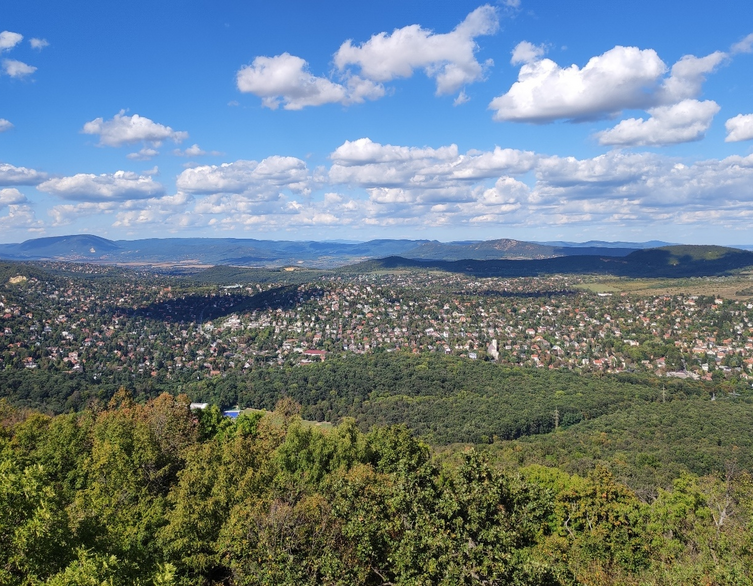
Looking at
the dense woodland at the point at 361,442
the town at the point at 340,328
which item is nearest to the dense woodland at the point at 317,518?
the dense woodland at the point at 361,442

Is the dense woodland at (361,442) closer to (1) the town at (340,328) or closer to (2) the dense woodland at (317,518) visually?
(2) the dense woodland at (317,518)

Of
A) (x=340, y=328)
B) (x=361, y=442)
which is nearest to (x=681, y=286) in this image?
(x=340, y=328)

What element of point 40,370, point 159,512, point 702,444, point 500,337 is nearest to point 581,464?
point 702,444

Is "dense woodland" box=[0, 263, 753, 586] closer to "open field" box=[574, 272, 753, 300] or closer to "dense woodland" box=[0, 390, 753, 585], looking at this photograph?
"dense woodland" box=[0, 390, 753, 585]

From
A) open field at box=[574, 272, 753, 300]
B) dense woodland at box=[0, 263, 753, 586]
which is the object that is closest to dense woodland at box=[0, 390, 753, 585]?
dense woodland at box=[0, 263, 753, 586]

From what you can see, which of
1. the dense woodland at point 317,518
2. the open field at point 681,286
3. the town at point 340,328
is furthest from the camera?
the open field at point 681,286

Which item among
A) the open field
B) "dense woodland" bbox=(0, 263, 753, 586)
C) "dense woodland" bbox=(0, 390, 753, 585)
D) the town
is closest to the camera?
"dense woodland" bbox=(0, 390, 753, 585)

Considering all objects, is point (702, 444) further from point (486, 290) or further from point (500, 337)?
point (486, 290)

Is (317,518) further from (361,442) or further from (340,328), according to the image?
(340,328)
